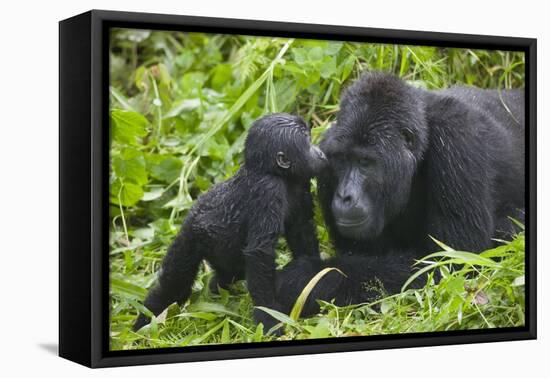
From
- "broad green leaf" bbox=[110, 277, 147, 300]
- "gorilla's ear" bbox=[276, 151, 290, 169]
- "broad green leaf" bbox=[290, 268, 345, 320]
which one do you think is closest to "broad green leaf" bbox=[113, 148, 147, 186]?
"broad green leaf" bbox=[110, 277, 147, 300]

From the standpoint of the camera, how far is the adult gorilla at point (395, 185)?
15.1ft

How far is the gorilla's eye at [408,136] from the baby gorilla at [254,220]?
0.44 m

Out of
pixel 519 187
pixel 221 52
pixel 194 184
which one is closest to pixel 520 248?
pixel 519 187

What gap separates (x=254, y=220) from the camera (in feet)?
14.4

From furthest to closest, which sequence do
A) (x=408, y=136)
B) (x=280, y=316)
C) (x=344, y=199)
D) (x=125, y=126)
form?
(x=408, y=136), (x=344, y=199), (x=280, y=316), (x=125, y=126)

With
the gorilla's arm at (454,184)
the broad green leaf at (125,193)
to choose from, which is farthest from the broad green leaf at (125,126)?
the gorilla's arm at (454,184)

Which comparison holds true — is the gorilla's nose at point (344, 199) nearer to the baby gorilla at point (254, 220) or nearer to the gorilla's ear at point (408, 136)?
the baby gorilla at point (254, 220)

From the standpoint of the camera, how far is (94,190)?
162 inches

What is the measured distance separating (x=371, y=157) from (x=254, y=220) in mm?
637

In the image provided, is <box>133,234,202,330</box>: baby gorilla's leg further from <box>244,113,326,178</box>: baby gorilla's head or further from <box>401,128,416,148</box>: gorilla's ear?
<box>401,128,416,148</box>: gorilla's ear

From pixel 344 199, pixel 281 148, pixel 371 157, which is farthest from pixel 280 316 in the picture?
pixel 371 157

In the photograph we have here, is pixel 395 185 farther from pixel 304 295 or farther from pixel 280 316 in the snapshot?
pixel 280 316

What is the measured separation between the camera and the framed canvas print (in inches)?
168

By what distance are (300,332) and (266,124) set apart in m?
0.92
